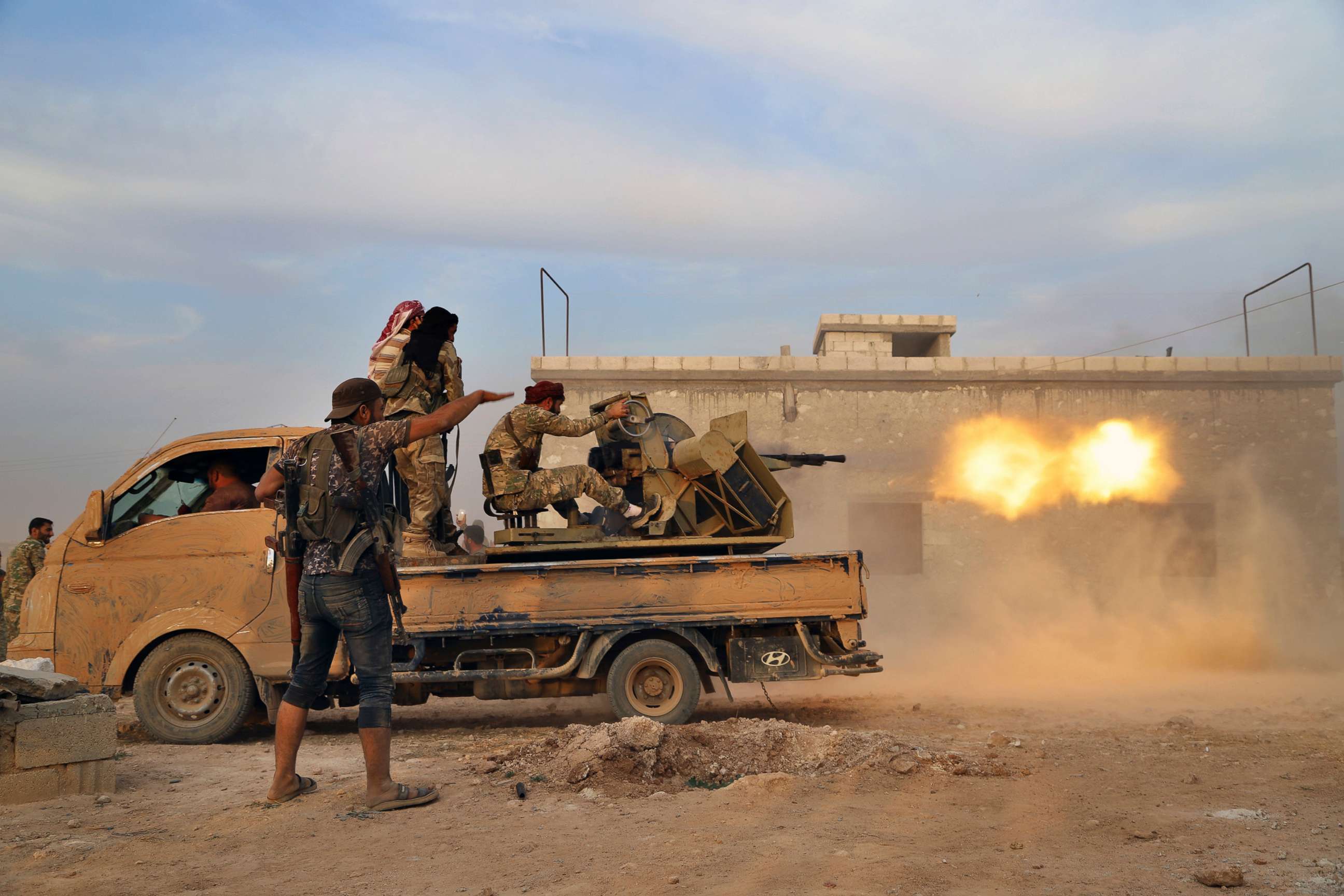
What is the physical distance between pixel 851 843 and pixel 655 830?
888 millimetres

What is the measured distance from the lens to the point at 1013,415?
15.4m

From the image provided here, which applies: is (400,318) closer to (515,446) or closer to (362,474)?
(515,446)

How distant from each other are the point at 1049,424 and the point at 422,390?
10.7 m

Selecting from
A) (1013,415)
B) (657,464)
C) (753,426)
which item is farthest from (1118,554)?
(657,464)

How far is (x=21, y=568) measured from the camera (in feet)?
34.3

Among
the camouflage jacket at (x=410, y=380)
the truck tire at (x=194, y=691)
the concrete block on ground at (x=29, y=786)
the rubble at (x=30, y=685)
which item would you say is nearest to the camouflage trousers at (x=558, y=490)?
the camouflage jacket at (x=410, y=380)

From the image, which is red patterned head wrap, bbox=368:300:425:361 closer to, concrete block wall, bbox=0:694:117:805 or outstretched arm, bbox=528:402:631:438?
outstretched arm, bbox=528:402:631:438

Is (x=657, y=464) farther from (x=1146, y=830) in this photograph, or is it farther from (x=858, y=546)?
(x=858, y=546)

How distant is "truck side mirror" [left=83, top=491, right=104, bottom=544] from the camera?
7.75m

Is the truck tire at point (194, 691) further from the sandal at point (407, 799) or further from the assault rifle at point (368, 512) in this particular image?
the assault rifle at point (368, 512)

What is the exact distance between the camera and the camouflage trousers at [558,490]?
26.9 ft

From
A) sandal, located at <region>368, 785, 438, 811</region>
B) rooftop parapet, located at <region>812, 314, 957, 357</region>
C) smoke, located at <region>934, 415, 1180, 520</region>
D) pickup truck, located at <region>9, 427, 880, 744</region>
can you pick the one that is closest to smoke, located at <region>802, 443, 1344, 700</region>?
smoke, located at <region>934, 415, 1180, 520</region>

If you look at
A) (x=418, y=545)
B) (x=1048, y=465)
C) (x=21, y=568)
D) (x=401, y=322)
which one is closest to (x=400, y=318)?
(x=401, y=322)

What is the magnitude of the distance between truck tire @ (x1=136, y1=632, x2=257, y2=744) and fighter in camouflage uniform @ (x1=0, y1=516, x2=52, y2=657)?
3.73m
